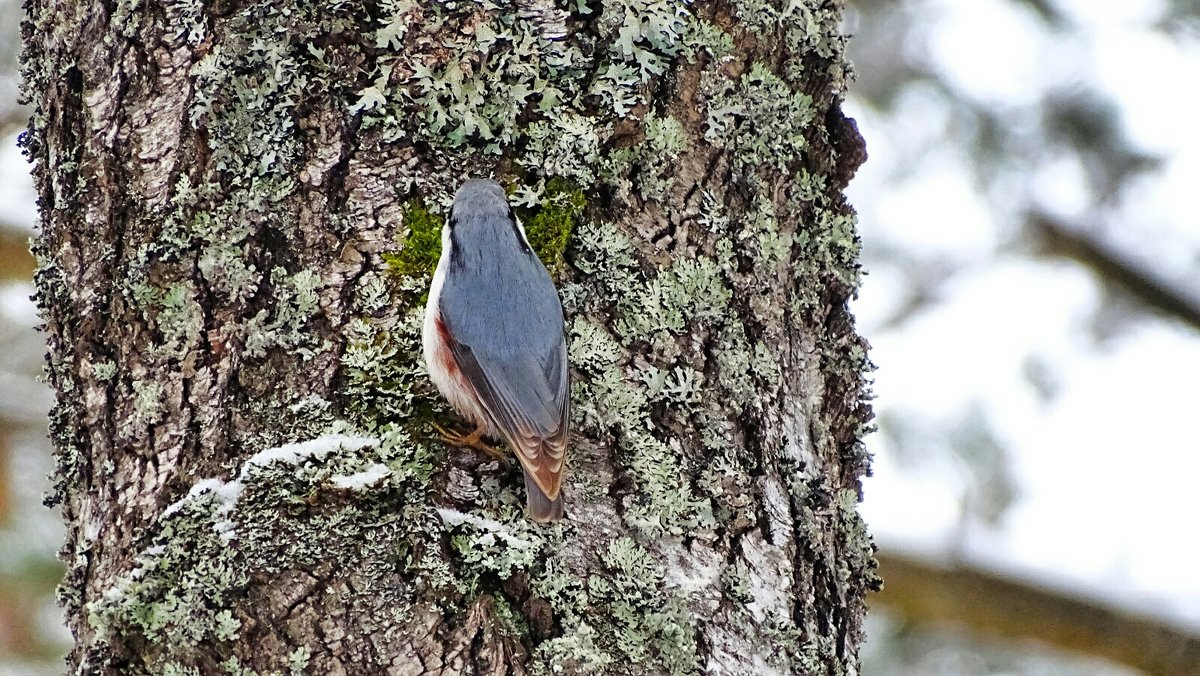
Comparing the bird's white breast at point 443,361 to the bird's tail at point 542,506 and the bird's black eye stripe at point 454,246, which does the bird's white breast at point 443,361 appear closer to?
the bird's black eye stripe at point 454,246

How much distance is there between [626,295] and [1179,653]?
2.38 meters

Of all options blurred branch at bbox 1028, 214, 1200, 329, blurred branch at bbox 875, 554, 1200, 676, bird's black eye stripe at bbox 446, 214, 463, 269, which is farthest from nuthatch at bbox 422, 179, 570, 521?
blurred branch at bbox 1028, 214, 1200, 329

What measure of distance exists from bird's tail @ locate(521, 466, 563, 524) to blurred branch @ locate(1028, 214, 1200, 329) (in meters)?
3.20

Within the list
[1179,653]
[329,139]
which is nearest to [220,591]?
[329,139]

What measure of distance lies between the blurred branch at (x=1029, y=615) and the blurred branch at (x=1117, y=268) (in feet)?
4.18

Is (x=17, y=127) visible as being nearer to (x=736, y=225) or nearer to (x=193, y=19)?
(x=193, y=19)

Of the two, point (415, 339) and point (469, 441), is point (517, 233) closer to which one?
point (415, 339)

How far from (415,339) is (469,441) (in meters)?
0.18

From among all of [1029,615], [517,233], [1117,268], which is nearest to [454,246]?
[517,233]

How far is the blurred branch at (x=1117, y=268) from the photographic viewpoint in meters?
4.03

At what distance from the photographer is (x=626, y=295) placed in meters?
1.79

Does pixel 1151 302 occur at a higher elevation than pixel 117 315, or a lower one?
higher

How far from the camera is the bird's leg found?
1.68 meters

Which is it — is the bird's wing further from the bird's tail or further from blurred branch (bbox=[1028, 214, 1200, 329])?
blurred branch (bbox=[1028, 214, 1200, 329])
